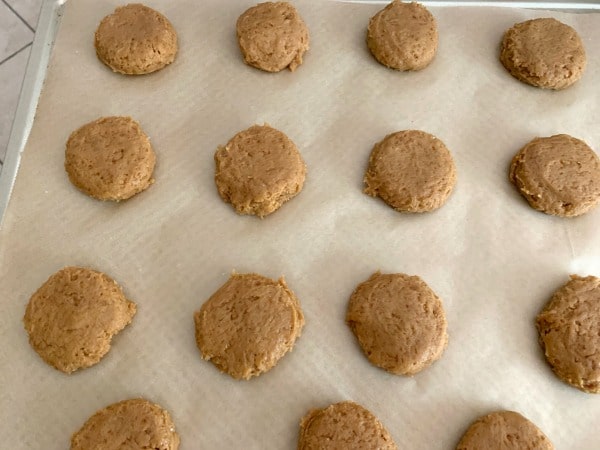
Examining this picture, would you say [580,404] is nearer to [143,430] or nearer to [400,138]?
[400,138]

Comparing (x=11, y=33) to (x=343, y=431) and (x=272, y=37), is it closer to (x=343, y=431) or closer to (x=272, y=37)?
(x=272, y=37)

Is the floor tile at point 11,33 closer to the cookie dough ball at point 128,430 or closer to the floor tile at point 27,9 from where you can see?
the floor tile at point 27,9

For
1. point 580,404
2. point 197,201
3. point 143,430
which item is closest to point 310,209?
point 197,201

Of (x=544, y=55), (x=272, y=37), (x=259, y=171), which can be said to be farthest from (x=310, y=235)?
(x=544, y=55)

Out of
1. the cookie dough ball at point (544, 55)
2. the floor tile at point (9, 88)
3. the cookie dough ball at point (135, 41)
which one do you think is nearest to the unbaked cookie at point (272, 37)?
the cookie dough ball at point (135, 41)

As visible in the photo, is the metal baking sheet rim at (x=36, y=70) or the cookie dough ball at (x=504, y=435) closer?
the cookie dough ball at (x=504, y=435)
